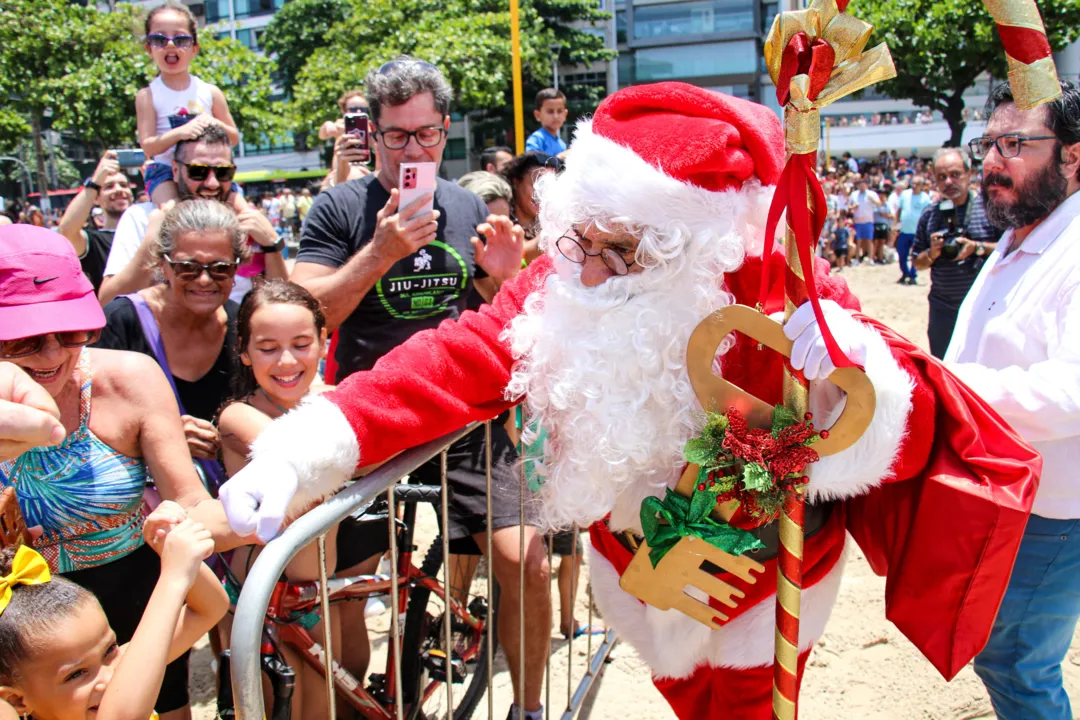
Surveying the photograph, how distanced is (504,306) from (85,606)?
1.08m

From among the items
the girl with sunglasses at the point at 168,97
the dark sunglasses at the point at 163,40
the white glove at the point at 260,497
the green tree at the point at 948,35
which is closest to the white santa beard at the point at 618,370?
the white glove at the point at 260,497

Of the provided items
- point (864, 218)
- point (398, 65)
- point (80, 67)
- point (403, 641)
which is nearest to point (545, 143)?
point (398, 65)

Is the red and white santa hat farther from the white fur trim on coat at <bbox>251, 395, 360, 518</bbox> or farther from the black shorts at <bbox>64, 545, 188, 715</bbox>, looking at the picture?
the black shorts at <bbox>64, 545, 188, 715</bbox>

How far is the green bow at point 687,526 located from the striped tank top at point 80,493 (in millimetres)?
1316

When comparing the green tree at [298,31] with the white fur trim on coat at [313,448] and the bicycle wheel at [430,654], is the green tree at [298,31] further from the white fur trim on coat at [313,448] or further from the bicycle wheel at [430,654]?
the white fur trim on coat at [313,448]

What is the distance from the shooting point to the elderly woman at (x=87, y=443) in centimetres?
179

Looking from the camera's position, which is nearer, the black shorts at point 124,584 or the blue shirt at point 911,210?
the black shorts at point 124,584

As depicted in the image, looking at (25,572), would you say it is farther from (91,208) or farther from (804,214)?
(91,208)

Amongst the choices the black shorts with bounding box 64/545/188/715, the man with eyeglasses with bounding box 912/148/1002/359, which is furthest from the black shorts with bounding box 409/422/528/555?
the man with eyeglasses with bounding box 912/148/1002/359

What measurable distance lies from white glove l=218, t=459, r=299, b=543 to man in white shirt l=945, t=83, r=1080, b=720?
155cm

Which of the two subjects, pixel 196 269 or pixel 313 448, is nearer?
pixel 313 448

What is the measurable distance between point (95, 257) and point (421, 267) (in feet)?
7.14

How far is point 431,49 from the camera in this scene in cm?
2686

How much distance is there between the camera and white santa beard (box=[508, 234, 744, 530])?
165 cm
